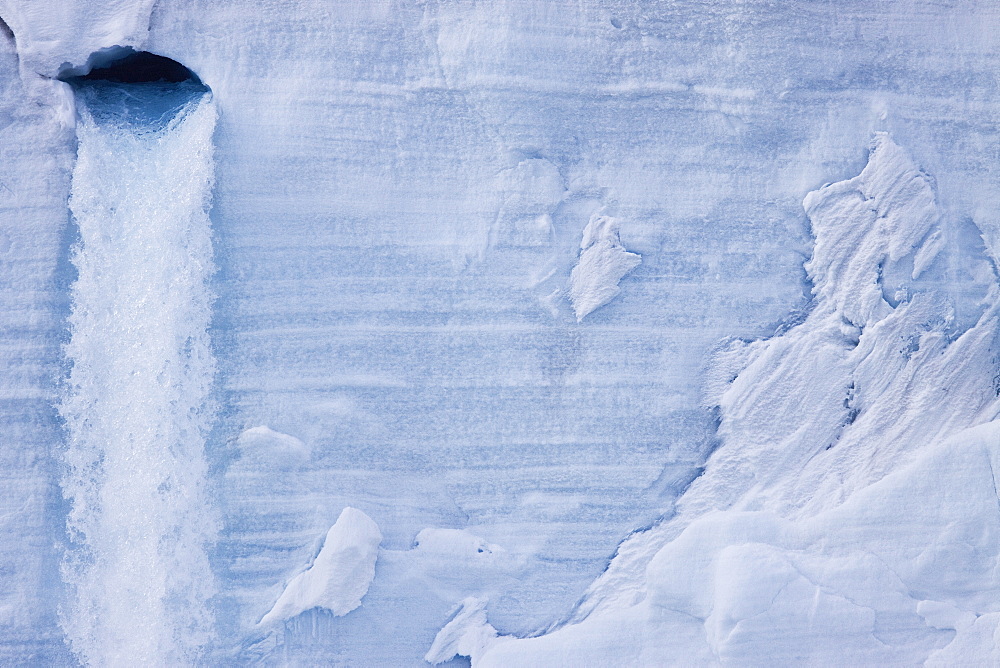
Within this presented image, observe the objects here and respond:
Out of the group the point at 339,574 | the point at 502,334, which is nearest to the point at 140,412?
the point at 339,574

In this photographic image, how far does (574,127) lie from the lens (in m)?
0.68

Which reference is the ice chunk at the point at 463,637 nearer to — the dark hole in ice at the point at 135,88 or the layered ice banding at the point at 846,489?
the layered ice banding at the point at 846,489

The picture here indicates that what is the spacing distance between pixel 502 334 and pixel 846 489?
1.24 feet

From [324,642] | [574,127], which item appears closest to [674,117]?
[574,127]

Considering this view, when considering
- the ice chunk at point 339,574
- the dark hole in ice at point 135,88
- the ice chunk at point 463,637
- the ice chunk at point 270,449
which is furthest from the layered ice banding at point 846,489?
the dark hole in ice at point 135,88

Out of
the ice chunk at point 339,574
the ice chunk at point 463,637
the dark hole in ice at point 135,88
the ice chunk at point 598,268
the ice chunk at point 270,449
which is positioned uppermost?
the dark hole in ice at point 135,88

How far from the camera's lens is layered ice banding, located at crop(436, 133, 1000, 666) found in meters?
0.65

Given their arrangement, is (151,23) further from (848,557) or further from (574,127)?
(848,557)

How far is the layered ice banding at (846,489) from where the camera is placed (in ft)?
2.13

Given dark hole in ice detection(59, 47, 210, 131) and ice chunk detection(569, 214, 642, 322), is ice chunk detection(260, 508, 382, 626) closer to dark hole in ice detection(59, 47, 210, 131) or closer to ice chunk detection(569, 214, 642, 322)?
ice chunk detection(569, 214, 642, 322)

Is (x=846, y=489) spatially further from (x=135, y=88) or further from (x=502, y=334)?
(x=135, y=88)

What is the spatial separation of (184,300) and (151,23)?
280mm

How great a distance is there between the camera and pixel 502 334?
0.68 m

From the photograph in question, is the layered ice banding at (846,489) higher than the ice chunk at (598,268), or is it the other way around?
the ice chunk at (598,268)
